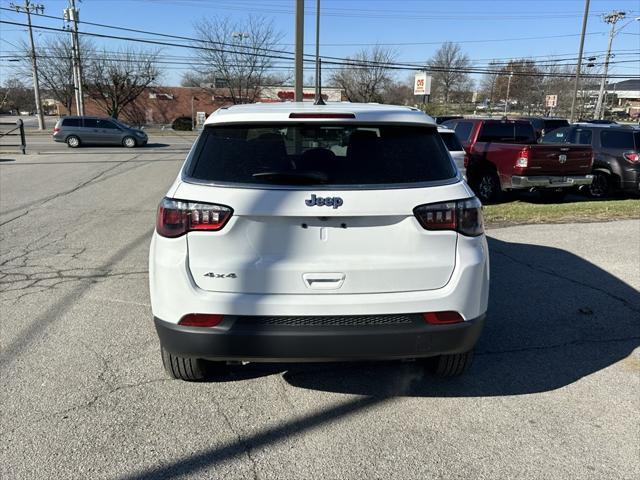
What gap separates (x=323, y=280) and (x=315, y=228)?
27 cm

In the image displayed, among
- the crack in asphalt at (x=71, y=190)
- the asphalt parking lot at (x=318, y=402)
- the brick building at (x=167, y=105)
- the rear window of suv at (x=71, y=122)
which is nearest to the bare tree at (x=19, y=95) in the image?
the brick building at (x=167, y=105)

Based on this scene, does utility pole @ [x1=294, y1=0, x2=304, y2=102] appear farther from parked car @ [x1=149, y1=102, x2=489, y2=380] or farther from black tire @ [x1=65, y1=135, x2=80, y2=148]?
black tire @ [x1=65, y1=135, x2=80, y2=148]

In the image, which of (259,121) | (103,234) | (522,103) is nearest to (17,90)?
(522,103)

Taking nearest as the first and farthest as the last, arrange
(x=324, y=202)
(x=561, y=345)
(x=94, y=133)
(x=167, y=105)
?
1. (x=324, y=202)
2. (x=561, y=345)
3. (x=94, y=133)
4. (x=167, y=105)

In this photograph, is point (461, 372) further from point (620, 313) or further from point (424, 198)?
point (620, 313)

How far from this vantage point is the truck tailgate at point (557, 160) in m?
10.1

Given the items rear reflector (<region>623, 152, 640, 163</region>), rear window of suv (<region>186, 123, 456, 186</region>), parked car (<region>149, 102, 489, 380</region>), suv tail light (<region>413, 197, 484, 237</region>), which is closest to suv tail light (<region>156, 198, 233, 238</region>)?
parked car (<region>149, 102, 489, 380</region>)

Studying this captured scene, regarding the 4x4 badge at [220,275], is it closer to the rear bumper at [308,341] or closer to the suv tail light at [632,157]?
the rear bumper at [308,341]

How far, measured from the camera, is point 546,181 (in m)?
10.3

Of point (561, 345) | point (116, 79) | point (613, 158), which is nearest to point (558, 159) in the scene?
point (613, 158)

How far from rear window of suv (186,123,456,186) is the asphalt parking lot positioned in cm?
139

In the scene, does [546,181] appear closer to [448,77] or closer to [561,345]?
[561,345]

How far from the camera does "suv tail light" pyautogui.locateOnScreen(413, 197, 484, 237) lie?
8.73ft

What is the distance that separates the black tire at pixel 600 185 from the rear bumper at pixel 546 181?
5.51 feet
